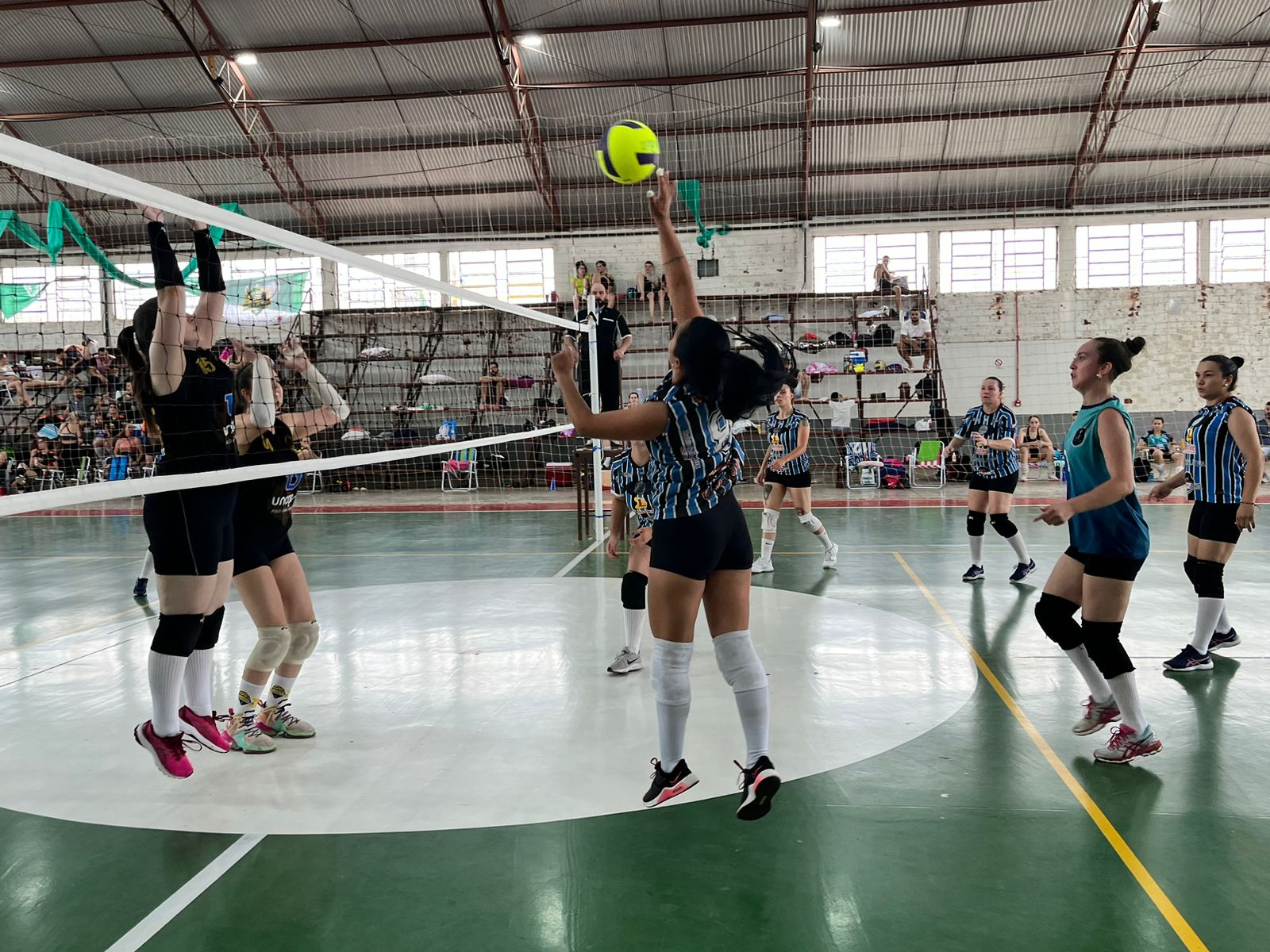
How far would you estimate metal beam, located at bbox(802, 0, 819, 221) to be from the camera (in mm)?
15414

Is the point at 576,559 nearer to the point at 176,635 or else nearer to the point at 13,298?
the point at 13,298

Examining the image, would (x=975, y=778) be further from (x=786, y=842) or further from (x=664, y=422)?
(x=664, y=422)

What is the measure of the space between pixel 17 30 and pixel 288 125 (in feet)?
16.4

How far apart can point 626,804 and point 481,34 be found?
53.5 ft

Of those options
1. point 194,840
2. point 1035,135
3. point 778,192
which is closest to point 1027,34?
point 1035,135

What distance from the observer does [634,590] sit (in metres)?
5.34

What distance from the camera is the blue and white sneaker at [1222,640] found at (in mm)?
5625

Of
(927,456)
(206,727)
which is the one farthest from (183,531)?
(927,456)

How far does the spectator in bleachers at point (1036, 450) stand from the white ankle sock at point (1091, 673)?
1137cm

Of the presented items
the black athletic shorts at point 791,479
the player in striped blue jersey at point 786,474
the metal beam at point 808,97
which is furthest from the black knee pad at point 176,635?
the metal beam at point 808,97

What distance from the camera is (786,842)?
3.20 metres

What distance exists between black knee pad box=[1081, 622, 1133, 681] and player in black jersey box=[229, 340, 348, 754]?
3.65 metres

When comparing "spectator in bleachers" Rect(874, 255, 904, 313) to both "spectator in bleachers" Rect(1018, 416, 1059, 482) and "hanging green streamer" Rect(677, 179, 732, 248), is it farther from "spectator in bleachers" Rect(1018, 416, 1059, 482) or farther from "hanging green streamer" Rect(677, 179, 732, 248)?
"spectator in bleachers" Rect(1018, 416, 1059, 482)

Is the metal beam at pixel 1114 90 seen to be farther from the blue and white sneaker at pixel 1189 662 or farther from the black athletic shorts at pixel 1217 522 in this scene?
the blue and white sneaker at pixel 1189 662
